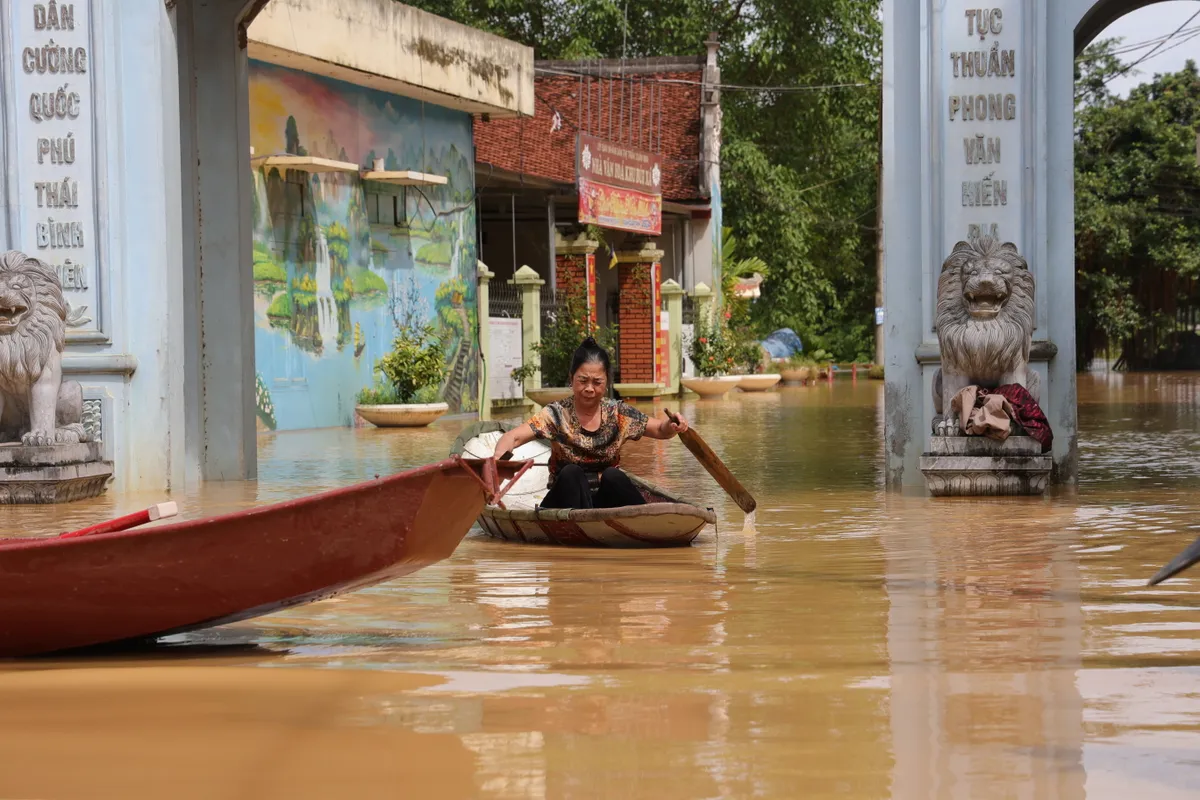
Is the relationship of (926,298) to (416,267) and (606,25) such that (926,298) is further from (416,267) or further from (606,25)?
(606,25)

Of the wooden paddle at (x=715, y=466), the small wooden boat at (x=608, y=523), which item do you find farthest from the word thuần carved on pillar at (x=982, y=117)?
the small wooden boat at (x=608, y=523)

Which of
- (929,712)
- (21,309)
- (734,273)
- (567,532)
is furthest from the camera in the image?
(734,273)

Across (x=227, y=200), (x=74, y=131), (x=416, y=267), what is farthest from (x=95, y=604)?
(x=416, y=267)

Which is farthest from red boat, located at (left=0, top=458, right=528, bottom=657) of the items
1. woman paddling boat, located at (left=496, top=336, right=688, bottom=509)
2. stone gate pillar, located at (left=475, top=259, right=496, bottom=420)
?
stone gate pillar, located at (left=475, top=259, right=496, bottom=420)

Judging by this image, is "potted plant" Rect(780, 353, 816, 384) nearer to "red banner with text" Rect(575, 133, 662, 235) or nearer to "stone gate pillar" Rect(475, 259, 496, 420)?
"red banner with text" Rect(575, 133, 662, 235)

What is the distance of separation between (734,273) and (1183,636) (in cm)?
3155

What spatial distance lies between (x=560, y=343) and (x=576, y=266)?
2.33 m

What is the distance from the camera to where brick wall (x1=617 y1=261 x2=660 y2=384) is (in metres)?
29.9

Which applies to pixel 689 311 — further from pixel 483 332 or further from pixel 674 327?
pixel 483 332

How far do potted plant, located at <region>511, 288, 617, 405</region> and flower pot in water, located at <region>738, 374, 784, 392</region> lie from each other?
5446mm

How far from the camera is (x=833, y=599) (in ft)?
21.0

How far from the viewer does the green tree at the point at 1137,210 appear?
40156 mm

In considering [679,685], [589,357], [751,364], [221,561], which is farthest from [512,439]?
[751,364]

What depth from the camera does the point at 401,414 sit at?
69.6 feet
